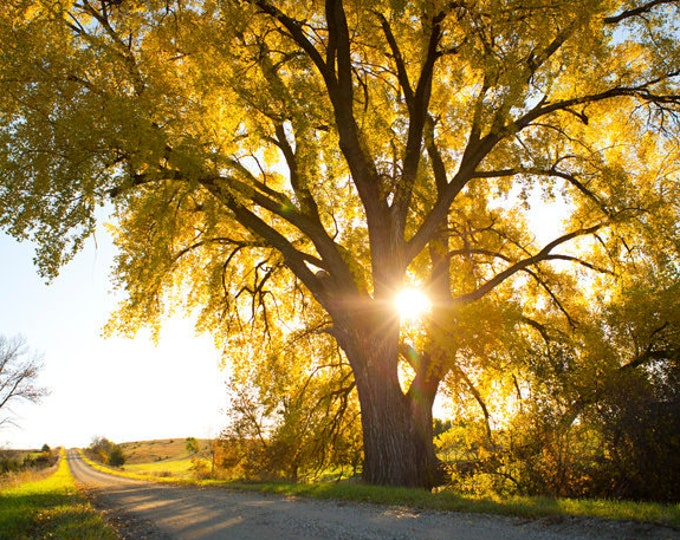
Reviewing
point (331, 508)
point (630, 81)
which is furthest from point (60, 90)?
point (630, 81)

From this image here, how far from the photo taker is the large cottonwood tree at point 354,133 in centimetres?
956

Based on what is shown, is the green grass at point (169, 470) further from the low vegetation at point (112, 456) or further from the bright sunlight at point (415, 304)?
the bright sunlight at point (415, 304)

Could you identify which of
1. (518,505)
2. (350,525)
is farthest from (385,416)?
(350,525)

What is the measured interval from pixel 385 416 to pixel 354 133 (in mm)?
6642

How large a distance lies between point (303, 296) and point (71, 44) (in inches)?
393

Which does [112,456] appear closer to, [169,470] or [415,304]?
[169,470]

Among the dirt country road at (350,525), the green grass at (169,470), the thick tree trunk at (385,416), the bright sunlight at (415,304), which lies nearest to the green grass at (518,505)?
the dirt country road at (350,525)

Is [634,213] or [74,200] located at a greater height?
[634,213]

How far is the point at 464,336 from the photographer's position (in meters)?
12.1

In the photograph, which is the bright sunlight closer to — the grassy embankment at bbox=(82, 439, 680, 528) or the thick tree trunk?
the thick tree trunk

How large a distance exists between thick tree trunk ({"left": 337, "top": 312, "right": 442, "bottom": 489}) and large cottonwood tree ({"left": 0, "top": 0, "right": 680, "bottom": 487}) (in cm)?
5

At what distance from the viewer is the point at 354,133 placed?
11.0 meters

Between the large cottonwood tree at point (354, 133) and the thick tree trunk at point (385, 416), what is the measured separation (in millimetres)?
45

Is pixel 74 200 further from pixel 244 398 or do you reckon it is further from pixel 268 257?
pixel 244 398
